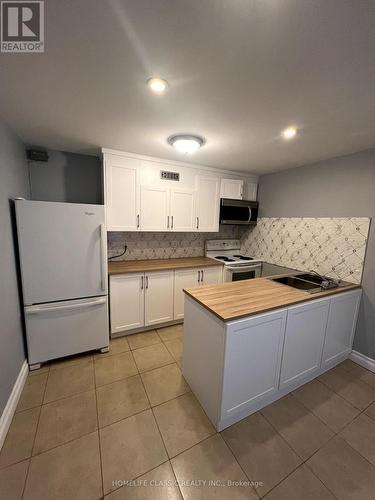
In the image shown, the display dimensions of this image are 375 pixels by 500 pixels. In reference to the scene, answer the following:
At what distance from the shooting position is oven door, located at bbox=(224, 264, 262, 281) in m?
3.01

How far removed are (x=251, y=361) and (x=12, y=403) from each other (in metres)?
1.86

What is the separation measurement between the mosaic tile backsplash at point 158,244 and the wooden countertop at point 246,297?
1.46 meters

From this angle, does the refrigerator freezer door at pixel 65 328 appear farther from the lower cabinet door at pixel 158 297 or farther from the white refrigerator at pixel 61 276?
the lower cabinet door at pixel 158 297

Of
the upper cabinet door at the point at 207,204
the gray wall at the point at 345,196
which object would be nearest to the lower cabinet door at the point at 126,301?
the upper cabinet door at the point at 207,204

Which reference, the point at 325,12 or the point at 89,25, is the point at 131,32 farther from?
the point at 325,12

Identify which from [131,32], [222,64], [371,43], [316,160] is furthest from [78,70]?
[316,160]

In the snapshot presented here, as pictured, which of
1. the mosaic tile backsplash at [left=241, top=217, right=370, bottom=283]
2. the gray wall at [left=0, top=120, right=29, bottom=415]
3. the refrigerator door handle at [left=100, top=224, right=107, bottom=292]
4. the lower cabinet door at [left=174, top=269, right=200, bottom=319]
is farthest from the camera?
the lower cabinet door at [left=174, top=269, right=200, bottom=319]

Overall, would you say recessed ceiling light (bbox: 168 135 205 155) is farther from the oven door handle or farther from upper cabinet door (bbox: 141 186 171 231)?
the oven door handle

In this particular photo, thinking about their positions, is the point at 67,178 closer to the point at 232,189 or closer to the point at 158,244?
the point at 158,244

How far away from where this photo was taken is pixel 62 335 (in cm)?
208

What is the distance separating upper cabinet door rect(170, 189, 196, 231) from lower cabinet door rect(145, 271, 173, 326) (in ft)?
2.32

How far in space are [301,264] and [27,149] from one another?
368 centimetres

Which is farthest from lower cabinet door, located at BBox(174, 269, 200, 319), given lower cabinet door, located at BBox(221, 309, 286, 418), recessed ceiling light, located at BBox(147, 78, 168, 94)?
recessed ceiling light, located at BBox(147, 78, 168, 94)

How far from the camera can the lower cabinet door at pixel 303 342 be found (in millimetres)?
1683
